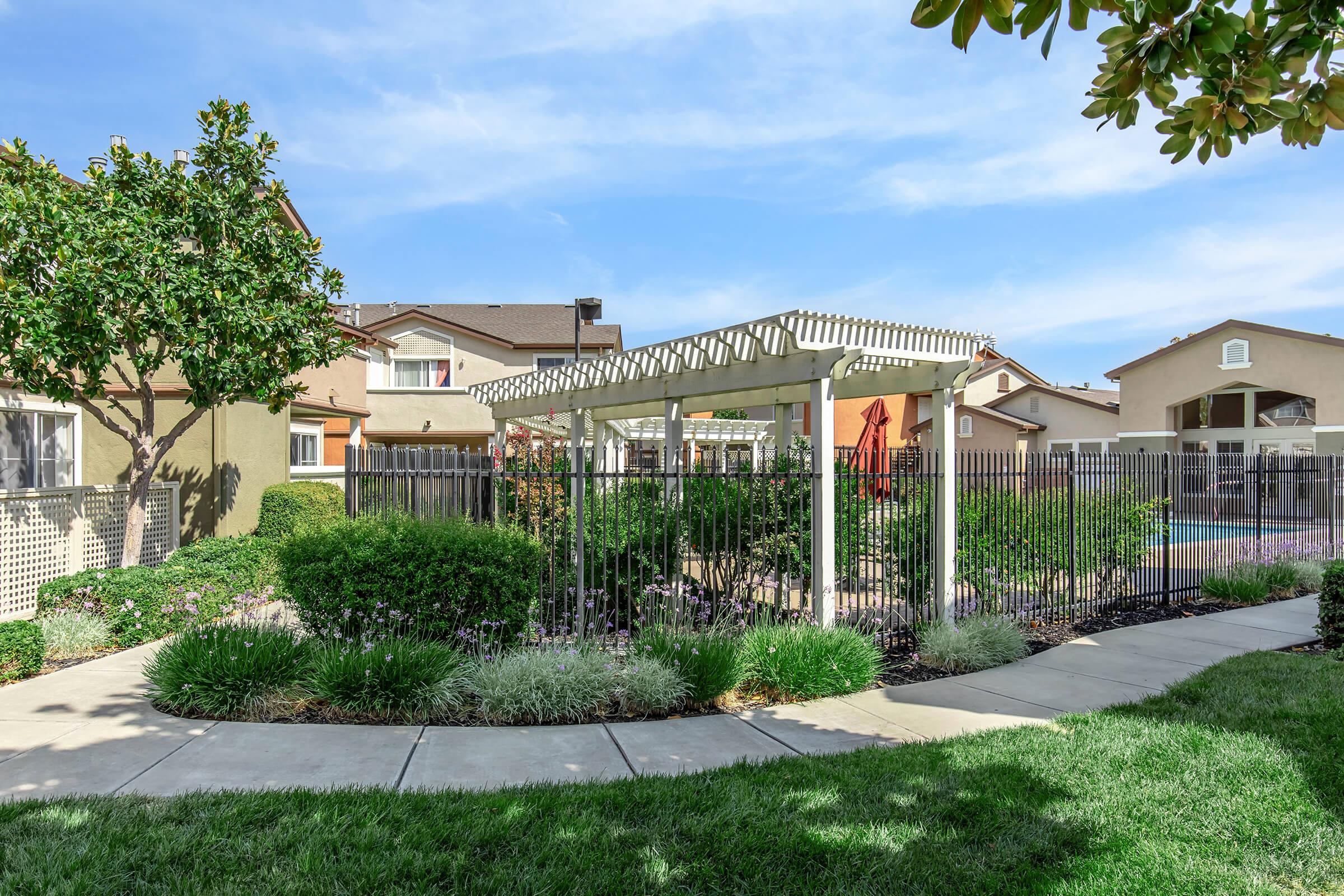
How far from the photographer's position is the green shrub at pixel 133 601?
326 inches

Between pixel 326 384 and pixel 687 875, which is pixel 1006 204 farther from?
pixel 326 384

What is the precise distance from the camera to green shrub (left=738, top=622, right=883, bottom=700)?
6465 millimetres

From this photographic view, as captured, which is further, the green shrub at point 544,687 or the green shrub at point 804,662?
the green shrub at point 804,662

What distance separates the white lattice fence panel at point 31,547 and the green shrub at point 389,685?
17.7ft

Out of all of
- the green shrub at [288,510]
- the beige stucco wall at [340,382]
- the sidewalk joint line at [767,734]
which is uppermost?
the beige stucco wall at [340,382]

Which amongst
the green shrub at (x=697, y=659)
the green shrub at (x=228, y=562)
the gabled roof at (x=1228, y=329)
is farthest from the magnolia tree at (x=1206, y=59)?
the gabled roof at (x=1228, y=329)

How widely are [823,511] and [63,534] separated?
9406 mm

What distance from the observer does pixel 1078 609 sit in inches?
384

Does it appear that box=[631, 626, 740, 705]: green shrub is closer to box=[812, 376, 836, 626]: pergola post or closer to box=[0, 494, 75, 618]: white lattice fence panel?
box=[812, 376, 836, 626]: pergola post

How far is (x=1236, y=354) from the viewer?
1007 inches

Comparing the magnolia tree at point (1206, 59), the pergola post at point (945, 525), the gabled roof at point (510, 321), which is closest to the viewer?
the magnolia tree at point (1206, 59)

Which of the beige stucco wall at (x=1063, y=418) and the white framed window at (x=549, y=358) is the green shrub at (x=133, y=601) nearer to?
the white framed window at (x=549, y=358)

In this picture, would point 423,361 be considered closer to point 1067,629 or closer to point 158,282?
point 158,282

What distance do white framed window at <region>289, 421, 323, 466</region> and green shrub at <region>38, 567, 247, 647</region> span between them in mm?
7506
